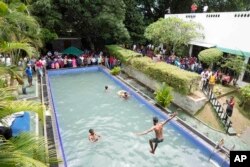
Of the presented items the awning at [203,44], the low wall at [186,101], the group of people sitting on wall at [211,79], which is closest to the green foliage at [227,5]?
the awning at [203,44]

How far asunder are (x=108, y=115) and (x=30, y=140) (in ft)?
33.6

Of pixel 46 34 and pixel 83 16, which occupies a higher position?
pixel 83 16

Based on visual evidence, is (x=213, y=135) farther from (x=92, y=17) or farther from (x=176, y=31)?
(x=92, y=17)

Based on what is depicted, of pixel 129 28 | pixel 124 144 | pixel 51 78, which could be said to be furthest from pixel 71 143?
Answer: pixel 129 28

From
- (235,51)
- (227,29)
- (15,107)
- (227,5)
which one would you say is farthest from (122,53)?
(227,5)

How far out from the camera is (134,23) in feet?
103

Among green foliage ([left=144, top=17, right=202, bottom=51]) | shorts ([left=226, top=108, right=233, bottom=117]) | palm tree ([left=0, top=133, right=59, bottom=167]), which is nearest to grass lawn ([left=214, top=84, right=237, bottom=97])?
shorts ([left=226, top=108, right=233, bottom=117])

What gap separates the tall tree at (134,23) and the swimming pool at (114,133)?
1326cm

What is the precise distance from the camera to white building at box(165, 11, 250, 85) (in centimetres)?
1789

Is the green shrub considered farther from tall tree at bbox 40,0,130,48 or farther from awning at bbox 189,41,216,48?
tall tree at bbox 40,0,130,48

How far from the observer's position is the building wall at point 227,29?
59.0 ft

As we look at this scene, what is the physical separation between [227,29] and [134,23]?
45.0 ft

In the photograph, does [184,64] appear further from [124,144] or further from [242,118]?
[124,144]

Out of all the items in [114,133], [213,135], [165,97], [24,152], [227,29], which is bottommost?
[213,135]
